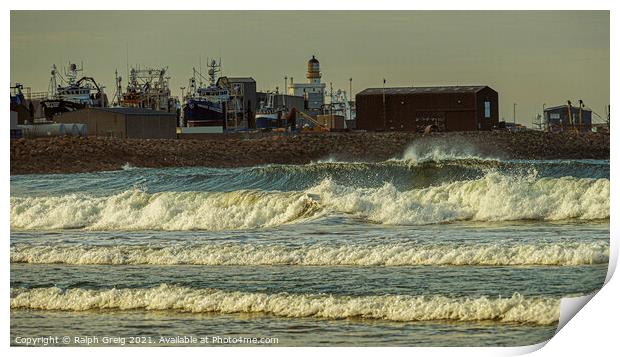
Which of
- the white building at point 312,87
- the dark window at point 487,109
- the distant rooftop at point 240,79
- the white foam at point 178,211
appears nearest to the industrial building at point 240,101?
the distant rooftop at point 240,79

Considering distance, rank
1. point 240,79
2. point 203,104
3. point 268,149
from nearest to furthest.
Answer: point 240,79 → point 268,149 → point 203,104

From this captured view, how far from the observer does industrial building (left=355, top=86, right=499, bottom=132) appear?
11742 millimetres

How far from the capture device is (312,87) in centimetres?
1177

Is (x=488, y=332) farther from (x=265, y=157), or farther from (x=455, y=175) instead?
(x=265, y=157)

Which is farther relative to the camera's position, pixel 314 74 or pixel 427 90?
pixel 314 74

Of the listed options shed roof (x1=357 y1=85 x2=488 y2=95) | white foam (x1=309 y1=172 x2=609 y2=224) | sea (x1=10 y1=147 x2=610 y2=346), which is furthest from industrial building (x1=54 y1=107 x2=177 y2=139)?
shed roof (x1=357 y1=85 x2=488 y2=95)

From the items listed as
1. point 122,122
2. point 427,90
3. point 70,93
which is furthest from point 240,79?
point 427,90

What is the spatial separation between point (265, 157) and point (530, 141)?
247cm

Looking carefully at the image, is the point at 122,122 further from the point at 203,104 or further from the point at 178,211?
the point at 178,211

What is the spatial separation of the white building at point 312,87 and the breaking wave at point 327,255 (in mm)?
1389

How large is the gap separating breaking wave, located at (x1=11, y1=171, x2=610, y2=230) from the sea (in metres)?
0.01

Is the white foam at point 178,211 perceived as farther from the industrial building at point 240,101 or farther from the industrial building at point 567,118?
the industrial building at point 567,118

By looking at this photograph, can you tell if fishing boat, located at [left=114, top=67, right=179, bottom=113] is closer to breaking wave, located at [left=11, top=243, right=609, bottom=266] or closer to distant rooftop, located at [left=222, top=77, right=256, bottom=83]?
distant rooftop, located at [left=222, top=77, right=256, bottom=83]

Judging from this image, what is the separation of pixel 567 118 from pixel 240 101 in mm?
3033
